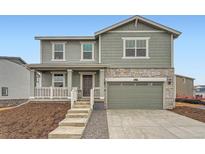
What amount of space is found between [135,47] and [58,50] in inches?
253

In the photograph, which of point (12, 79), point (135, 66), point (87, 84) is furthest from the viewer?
point (12, 79)

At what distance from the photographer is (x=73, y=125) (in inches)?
404

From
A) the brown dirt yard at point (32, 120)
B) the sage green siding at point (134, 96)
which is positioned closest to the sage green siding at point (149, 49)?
the sage green siding at point (134, 96)

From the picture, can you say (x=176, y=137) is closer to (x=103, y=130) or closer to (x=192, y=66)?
(x=103, y=130)

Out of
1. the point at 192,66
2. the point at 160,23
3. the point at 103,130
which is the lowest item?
the point at 103,130

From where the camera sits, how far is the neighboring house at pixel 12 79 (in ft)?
93.5

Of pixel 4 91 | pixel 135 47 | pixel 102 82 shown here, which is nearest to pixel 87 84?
pixel 102 82

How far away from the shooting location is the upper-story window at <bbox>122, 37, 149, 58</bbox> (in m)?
18.3

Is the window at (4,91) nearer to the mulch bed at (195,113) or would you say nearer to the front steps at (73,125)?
the front steps at (73,125)

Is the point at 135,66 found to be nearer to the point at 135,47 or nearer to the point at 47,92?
the point at 135,47

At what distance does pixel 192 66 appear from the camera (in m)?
20.0
